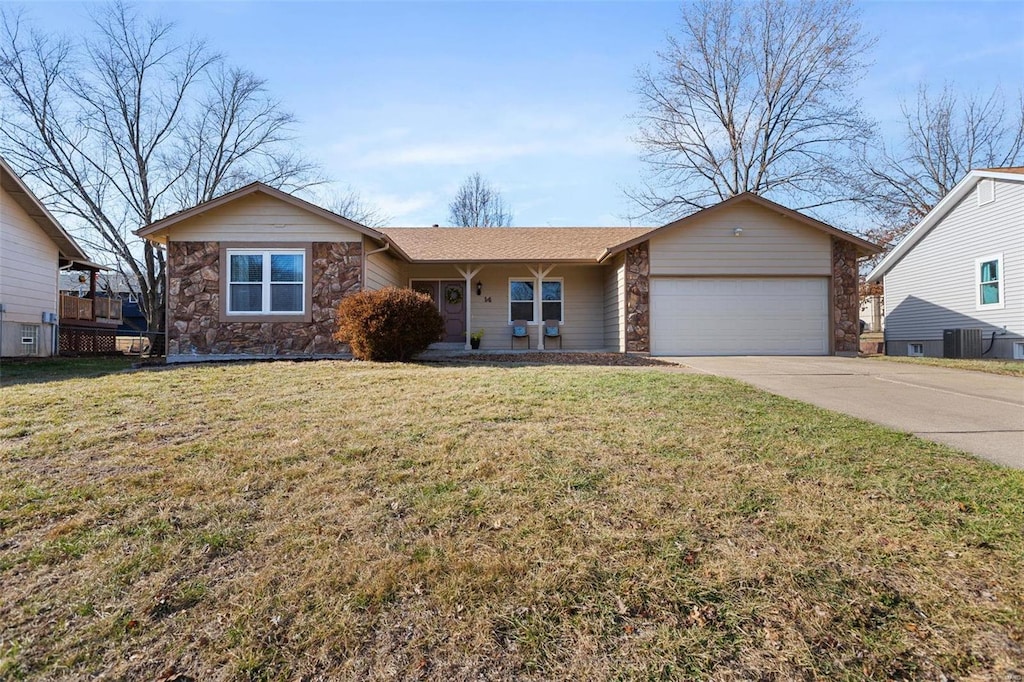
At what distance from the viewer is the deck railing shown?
1488 cm

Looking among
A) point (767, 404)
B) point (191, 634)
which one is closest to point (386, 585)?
point (191, 634)

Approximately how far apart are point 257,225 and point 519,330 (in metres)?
7.13

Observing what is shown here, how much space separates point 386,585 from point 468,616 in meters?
0.44

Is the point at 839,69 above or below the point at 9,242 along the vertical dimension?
above

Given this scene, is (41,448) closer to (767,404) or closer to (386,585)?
(386,585)

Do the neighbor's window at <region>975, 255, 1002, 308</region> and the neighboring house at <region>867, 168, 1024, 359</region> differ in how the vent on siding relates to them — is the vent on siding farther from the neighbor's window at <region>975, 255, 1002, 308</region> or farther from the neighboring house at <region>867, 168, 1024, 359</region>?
the neighbor's window at <region>975, 255, 1002, 308</region>

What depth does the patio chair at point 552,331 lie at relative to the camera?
14805 millimetres

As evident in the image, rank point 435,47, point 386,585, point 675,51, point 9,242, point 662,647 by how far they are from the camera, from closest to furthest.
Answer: point 662,647, point 386,585, point 435,47, point 9,242, point 675,51

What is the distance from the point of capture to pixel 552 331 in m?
14.8

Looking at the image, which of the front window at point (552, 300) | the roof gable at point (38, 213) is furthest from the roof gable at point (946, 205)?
the roof gable at point (38, 213)

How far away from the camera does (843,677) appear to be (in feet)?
6.17

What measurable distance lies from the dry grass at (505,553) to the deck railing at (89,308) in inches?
528

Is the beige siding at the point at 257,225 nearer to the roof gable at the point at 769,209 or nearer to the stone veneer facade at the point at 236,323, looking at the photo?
the stone veneer facade at the point at 236,323

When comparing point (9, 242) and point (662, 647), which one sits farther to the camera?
point (9, 242)
